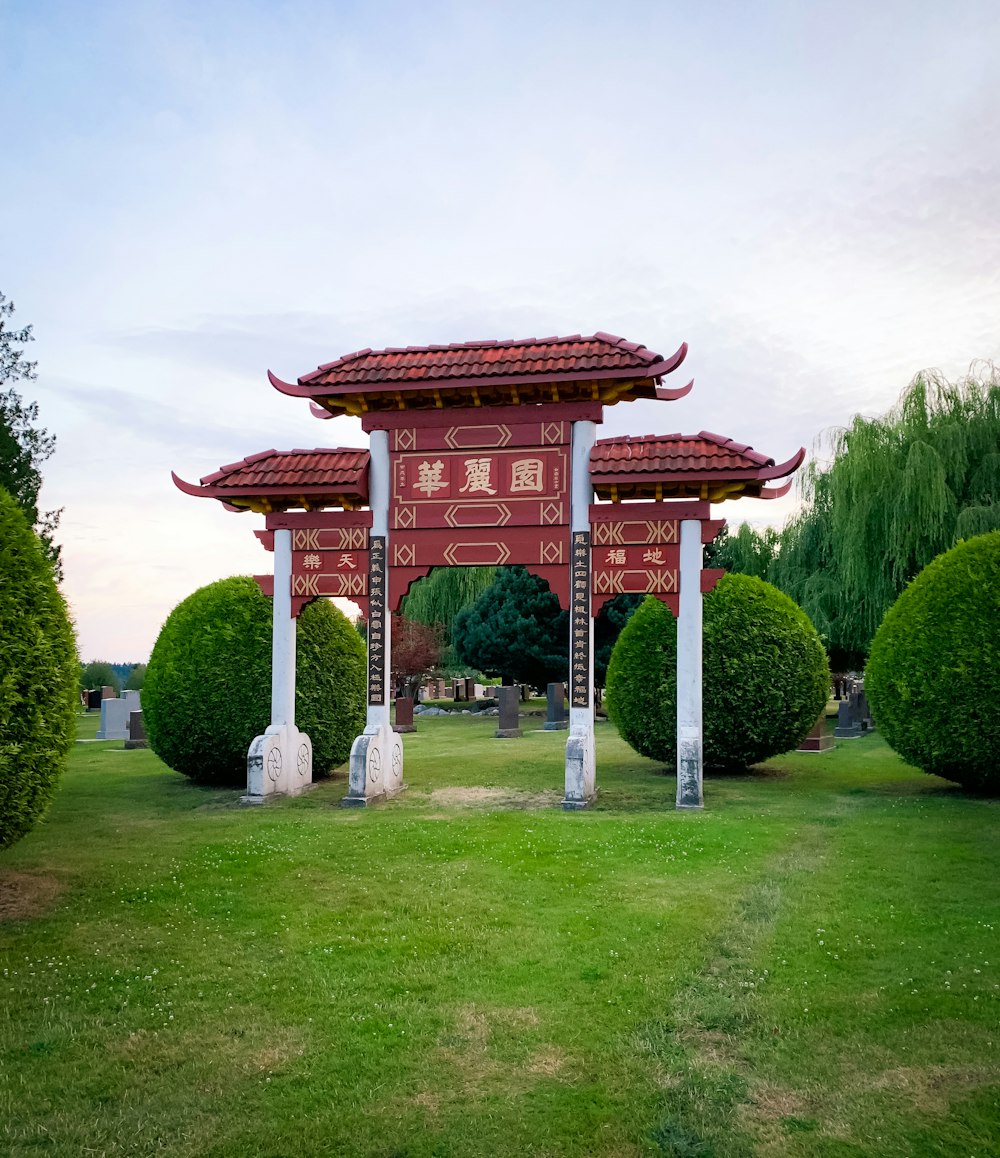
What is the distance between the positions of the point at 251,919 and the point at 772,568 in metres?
21.9

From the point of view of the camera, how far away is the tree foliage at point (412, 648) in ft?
110

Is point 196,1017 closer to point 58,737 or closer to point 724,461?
point 58,737

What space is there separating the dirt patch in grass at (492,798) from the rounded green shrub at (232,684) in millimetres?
2253

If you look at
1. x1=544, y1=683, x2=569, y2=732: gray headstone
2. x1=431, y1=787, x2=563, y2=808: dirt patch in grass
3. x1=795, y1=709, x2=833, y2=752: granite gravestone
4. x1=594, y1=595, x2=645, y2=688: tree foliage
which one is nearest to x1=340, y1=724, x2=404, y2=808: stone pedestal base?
x1=431, y1=787, x2=563, y2=808: dirt patch in grass

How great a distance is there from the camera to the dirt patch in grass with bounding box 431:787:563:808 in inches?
503

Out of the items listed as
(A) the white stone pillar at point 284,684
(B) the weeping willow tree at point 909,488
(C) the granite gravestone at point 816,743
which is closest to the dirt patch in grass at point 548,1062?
(A) the white stone pillar at point 284,684

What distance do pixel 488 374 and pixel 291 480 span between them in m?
3.22

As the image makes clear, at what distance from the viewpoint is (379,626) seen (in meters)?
13.6

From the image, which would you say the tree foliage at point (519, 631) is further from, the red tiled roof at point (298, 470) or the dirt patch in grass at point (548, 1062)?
the dirt patch in grass at point (548, 1062)

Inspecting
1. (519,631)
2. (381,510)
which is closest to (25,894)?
(381,510)

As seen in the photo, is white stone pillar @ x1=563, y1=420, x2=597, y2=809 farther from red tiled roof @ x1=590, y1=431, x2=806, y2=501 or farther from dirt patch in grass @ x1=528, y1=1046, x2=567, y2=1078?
dirt patch in grass @ x1=528, y1=1046, x2=567, y2=1078

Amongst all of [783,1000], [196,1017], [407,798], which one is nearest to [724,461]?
[407,798]

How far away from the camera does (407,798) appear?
1333 centimetres

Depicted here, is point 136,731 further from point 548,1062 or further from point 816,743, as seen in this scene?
point 548,1062
